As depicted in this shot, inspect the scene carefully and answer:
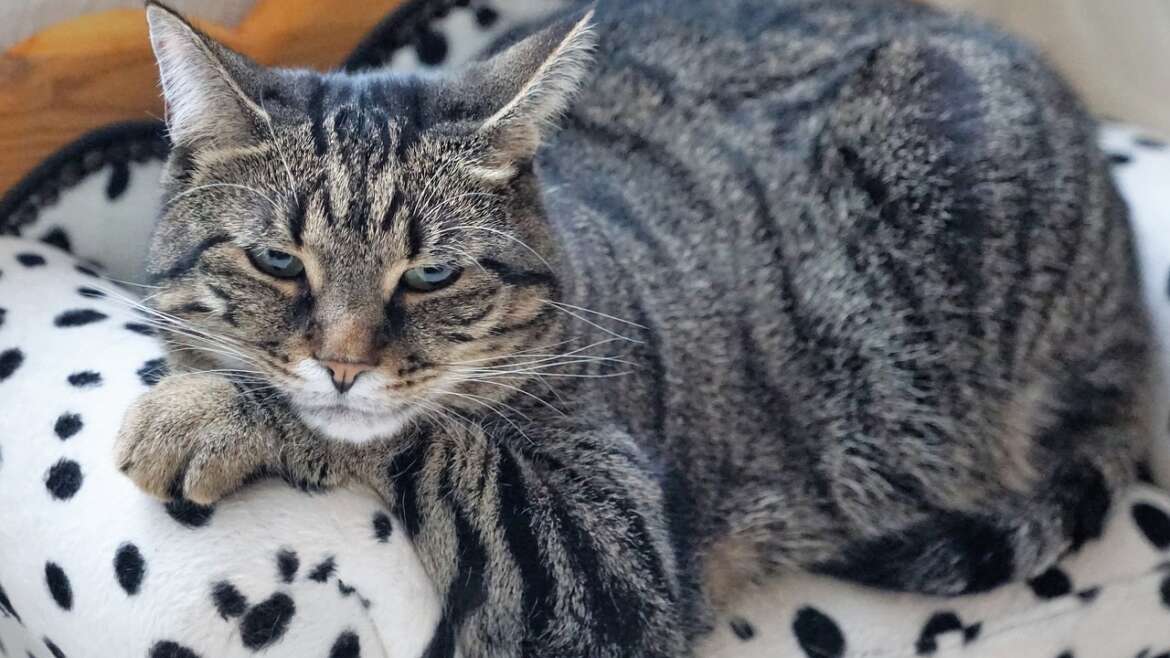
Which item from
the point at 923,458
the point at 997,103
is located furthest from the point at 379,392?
the point at 997,103

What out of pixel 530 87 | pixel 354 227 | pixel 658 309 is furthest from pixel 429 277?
pixel 658 309

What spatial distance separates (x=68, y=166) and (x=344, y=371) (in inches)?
29.1

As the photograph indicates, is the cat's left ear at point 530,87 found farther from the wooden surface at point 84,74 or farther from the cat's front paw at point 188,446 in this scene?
the wooden surface at point 84,74

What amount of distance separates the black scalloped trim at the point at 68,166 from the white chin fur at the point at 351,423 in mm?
632

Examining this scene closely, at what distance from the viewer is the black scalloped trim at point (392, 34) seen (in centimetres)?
164

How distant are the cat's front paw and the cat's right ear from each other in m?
0.26

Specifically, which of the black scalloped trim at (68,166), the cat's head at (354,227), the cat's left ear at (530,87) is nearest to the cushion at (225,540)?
the black scalloped trim at (68,166)

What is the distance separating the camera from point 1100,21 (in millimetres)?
1935

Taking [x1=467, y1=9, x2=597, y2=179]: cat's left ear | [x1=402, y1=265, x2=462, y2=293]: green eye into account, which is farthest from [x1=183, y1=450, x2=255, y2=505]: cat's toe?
[x1=467, y1=9, x2=597, y2=179]: cat's left ear

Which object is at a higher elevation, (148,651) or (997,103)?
(997,103)

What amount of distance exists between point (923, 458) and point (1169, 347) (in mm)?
420

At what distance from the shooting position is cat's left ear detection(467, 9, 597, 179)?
1.02 meters

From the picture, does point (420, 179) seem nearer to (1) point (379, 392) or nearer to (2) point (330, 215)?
(2) point (330, 215)

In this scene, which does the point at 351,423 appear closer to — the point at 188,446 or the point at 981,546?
the point at 188,446
